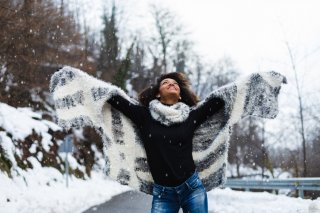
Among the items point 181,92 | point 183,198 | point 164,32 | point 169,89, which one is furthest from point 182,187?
point 164,32

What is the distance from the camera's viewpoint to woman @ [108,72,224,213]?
425 centimetres

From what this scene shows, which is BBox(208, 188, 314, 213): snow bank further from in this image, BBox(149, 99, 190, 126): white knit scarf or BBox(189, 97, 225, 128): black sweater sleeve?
BBox(149, 99, 190, 126): white knit scarf

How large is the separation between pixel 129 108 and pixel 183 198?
1044mm

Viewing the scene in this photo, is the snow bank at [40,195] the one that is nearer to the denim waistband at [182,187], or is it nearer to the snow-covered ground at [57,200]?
the snow-covered ground at [57,200]

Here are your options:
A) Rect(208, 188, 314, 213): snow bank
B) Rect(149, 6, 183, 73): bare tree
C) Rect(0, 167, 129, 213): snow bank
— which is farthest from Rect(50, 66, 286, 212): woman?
Rect(149, 6, 183, 73): bare tree

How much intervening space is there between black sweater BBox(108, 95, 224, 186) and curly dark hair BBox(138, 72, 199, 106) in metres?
0.16

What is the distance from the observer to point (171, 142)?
4.30 meters

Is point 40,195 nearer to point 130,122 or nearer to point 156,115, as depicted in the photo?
point 130,122

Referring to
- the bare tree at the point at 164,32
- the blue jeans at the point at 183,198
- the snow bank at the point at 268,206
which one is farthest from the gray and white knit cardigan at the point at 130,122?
the bare tree at the point at 164,32

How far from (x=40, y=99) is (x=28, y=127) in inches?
240

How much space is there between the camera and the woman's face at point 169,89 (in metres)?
4.61

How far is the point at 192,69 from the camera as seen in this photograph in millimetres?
53656

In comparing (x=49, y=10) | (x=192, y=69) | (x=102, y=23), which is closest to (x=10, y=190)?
(x=49, y=10)

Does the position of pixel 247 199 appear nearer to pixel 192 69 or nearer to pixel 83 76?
pixel 83 76
